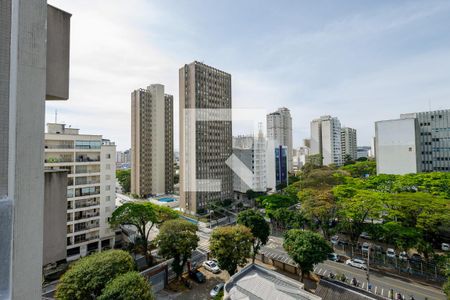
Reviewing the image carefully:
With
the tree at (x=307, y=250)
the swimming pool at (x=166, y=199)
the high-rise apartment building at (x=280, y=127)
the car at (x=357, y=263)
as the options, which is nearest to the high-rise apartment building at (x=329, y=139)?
the high-rise apartment building at (x=280, y=127)

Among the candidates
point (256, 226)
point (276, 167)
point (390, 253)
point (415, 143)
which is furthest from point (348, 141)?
point (256, 226)

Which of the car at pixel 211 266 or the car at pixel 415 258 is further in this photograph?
the car at pixel 415 258

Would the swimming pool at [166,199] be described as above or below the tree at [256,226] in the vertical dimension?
below

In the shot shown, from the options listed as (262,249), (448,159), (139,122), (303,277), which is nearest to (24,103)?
(303,277)

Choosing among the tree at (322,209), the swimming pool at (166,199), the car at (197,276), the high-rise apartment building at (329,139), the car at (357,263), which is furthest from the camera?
the high-rise apartment building at (329,139)

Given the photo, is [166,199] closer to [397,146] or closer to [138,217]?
[138,217]

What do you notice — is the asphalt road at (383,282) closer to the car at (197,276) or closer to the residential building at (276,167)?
the car at (197,276)
